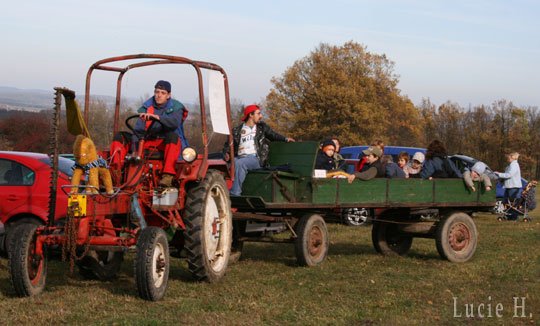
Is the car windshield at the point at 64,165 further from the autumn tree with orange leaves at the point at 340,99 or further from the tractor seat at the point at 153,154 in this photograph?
the autumn tree with orange leaves at the point at 340,99

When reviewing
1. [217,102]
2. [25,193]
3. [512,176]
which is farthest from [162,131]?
→ [512,176]

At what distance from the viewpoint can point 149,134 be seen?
28.7 feet

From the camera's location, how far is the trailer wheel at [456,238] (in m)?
11.4

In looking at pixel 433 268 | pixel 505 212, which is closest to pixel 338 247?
pixel 433 268

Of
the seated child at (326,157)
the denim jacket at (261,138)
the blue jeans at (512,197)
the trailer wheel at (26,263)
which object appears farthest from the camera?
the blue jeans at (512,197)

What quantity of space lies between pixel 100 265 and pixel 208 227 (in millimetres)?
1316

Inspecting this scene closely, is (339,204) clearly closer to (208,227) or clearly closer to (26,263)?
(208,227)

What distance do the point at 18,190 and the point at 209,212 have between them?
341cm

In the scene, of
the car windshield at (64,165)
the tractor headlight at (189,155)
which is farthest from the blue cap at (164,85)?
the car windshield at (64,165)

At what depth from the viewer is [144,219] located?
828 centimetres

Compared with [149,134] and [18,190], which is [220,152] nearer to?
[149,134]

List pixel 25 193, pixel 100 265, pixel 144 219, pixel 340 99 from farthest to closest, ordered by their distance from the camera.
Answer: pixel 340 99
pixel 25 193
pixel 100 265
pixel 144 219

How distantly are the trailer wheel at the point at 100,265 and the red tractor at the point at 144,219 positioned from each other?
0.01 m

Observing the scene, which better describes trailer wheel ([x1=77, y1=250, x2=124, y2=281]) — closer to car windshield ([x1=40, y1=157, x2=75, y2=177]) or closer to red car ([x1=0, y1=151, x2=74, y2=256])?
red car ([x1=0, y1=151, x2=74, y2=256])
